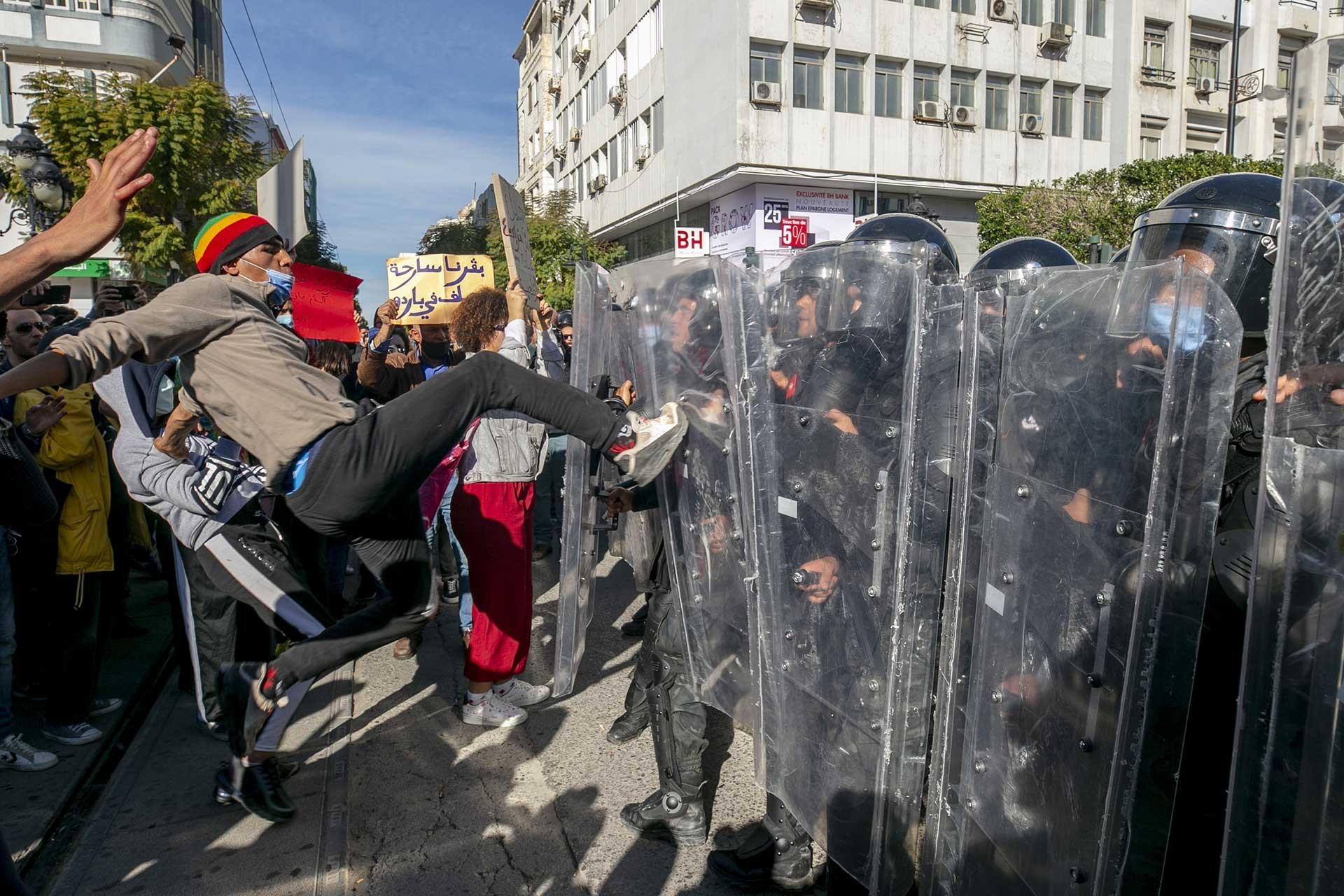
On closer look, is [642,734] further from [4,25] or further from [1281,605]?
[4,25]

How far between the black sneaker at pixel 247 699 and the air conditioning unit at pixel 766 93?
21591mm

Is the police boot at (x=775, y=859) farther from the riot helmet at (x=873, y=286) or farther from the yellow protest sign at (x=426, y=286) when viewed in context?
the yellow protest sign at (x=426, y=286)

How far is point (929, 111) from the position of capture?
23844 mm

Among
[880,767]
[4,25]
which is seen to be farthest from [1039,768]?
[4,25]

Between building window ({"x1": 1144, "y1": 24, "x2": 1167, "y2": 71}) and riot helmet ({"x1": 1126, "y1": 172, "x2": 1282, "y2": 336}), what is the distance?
1101 inches

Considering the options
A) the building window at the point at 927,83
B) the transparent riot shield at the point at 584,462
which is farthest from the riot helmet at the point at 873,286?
the building window at the point at 927,83

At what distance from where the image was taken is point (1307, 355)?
1.14 metres

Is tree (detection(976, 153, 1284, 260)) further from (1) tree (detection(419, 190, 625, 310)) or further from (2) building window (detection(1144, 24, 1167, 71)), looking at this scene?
(1) tree (detection(419, 190, 625, 310))

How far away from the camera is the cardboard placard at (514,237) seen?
14.1ft

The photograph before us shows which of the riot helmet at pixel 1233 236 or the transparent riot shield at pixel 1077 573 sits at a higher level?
the riot helmet at pixel 1233 236

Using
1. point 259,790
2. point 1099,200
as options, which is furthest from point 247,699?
point 1099,200

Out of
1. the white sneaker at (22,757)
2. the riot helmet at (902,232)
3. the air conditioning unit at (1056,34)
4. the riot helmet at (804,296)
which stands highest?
the air conditioning unit at (1056,34)

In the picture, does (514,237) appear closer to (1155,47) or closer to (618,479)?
(618,479)

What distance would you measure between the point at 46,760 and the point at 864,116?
76.7ft
